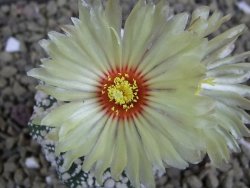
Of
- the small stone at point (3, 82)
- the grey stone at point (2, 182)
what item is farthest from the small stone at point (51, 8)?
the grey stone at point (2, 182)

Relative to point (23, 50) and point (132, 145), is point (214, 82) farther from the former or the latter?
point (23, 50)

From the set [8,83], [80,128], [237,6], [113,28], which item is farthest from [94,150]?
[237,6]

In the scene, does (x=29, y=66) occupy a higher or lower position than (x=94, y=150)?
higher

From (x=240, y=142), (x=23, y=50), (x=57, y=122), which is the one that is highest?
(x=23, y=50)

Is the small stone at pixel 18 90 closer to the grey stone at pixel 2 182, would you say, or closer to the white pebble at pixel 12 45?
the white pebble at pixel 12 45

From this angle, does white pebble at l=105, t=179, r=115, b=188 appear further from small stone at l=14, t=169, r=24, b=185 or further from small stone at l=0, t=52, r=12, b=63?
small stone at l=0, t=52, r=12, b=63

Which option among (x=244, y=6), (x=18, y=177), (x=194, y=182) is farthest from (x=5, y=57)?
(x=244, y=6)

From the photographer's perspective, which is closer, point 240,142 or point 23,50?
point 240,142

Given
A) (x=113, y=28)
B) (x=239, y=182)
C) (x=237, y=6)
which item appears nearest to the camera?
(x=113, y=28)
